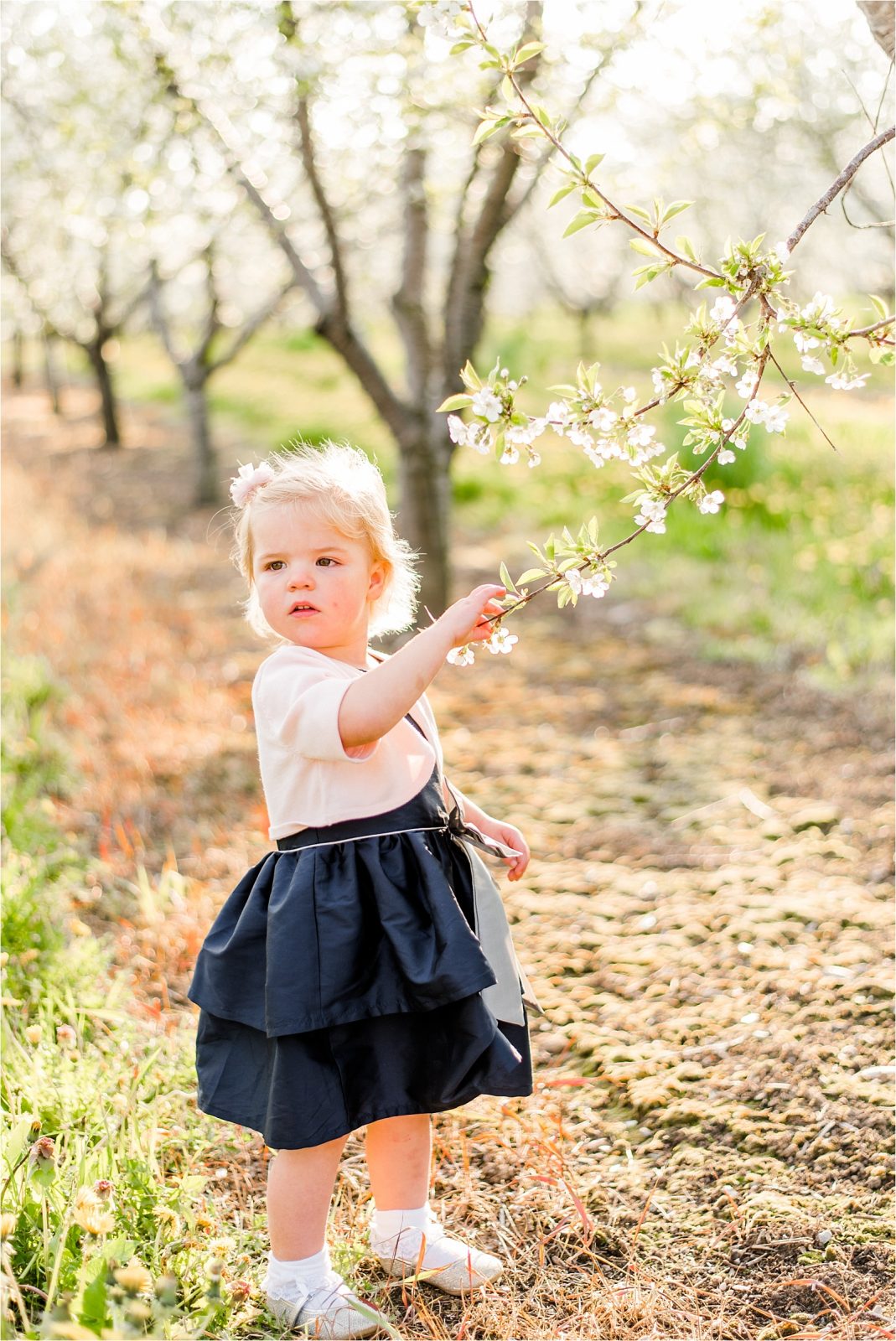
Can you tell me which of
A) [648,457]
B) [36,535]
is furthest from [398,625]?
[36,535]

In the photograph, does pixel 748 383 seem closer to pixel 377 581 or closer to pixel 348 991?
pixel 377 581

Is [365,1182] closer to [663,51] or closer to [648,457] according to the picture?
[648,457]

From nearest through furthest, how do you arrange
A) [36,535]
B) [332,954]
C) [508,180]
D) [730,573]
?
1. [332,954]
2. [508,180]
3. [730,573]
4. [36,535]

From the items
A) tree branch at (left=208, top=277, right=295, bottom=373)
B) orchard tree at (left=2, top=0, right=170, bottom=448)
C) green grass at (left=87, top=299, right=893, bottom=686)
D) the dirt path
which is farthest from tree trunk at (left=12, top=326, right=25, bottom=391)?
the dirt path

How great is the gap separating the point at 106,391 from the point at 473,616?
46.2 feet

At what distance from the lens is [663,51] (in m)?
5.40

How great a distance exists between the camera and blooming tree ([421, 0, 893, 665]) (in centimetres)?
157

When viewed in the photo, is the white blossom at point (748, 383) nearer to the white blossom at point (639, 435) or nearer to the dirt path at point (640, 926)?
the white blossom at point (639, 435)

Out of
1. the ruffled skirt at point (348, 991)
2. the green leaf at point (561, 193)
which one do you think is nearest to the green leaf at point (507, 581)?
the ruffled skirt at point (348, 991)

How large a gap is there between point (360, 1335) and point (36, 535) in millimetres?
6820

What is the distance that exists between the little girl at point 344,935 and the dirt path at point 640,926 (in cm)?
25

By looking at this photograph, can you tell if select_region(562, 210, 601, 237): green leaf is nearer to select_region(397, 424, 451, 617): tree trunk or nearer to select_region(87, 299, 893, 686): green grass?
select_region(87, 299, 893, 686): green grass

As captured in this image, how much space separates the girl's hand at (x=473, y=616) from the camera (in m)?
1.71

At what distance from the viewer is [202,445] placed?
418 inches
